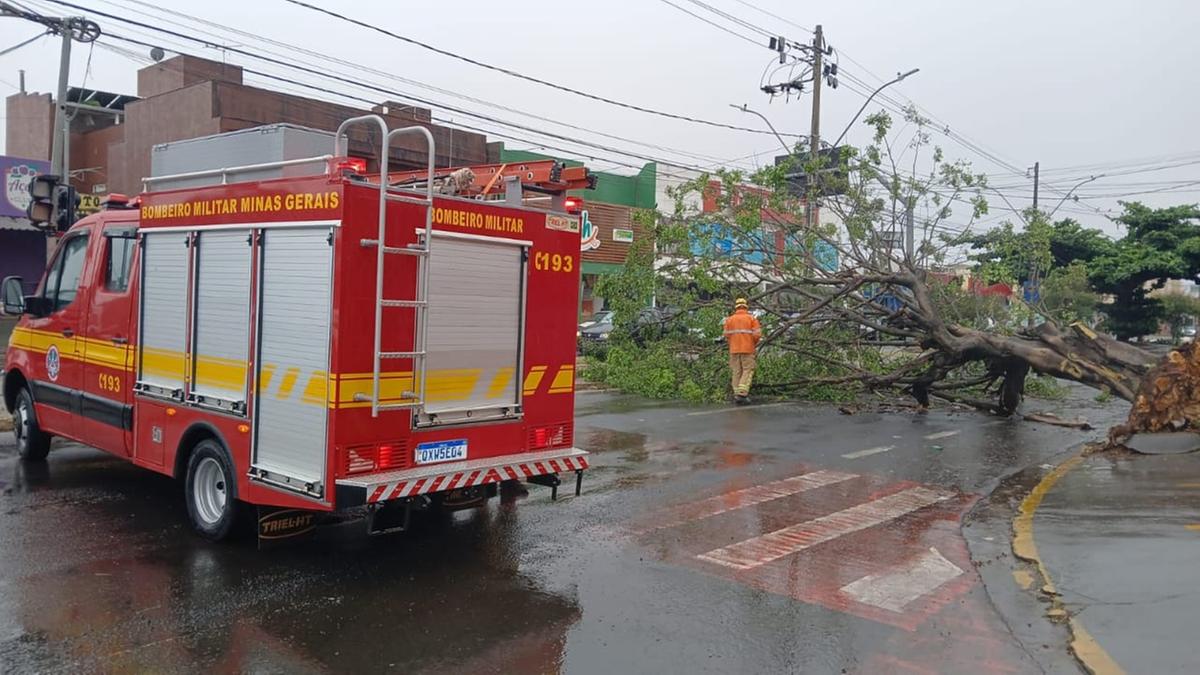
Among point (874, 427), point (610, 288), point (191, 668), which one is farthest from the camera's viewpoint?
point (610, 288)

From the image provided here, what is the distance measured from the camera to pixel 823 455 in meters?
11.0

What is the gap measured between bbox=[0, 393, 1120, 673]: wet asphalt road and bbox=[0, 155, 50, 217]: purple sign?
19.2 metres

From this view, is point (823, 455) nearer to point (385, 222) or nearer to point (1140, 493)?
point (1140, 493)

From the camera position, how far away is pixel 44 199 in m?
12.2

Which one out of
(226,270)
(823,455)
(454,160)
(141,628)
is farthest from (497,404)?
(454,160)

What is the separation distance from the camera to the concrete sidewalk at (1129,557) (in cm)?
486

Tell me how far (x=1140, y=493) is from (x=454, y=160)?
25.8 metres

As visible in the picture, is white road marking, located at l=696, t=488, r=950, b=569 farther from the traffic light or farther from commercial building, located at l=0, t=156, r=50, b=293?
commercial building, located at l=0, t=156, r=50, b=293

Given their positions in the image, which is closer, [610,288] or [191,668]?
[191,668]

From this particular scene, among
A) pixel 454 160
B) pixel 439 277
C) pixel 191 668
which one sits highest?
pixel 454 160

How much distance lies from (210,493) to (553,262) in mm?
3052

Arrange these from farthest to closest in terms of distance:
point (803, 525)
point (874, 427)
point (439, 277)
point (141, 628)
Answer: point (874, 427) < point (803, 525) < point (439, 277) < point (141, 628)

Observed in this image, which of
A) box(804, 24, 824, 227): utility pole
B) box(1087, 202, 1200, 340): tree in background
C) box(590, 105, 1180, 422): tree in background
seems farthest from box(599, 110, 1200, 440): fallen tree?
box(1087, 202, 1200, 340): tree in background

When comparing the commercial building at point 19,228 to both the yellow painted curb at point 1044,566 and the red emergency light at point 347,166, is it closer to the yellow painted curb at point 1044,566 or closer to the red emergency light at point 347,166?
the red emergency light at point 347,166
